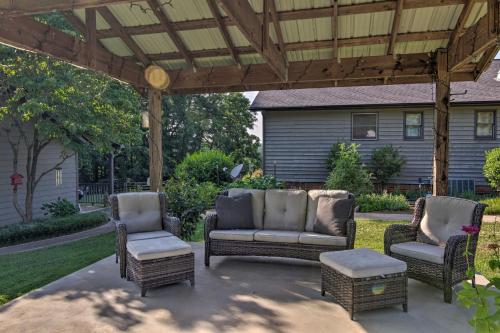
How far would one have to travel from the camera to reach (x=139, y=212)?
197 inches

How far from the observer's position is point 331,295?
3732mm

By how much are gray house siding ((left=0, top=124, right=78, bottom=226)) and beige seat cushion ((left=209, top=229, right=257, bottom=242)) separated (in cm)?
716

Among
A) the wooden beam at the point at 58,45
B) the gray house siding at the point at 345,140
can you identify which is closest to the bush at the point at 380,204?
the gray house siding at the point at 345,140

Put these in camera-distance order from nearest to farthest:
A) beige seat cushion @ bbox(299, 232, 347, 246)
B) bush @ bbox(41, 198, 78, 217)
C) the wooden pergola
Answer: beige seat cushion @ bbox(299, 232, 347, 246), the wooden pergola, bush @ bbox(41, 198, 78, 217)

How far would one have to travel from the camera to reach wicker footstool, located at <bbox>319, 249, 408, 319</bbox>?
3293 mm

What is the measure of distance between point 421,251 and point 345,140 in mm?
9230

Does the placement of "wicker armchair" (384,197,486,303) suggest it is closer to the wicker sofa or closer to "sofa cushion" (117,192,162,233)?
the wicker sofa

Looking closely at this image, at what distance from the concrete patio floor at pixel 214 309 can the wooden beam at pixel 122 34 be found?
11.3 feet

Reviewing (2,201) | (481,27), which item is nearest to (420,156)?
(481,27)

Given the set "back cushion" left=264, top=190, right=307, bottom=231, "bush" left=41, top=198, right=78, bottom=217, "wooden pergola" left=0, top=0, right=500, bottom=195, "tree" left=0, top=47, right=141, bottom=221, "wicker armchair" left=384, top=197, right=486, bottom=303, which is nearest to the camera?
"wicker armchair" left=384, top=197, right=486, bottom=303

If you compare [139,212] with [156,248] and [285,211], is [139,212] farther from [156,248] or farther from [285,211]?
[285,211]

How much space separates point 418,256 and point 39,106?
7.21 m

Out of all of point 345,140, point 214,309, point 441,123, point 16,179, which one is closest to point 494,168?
point 345,140

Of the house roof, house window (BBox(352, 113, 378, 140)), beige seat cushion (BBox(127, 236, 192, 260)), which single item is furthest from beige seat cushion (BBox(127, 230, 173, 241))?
house window (BBox(352, 113, 378, 140))
